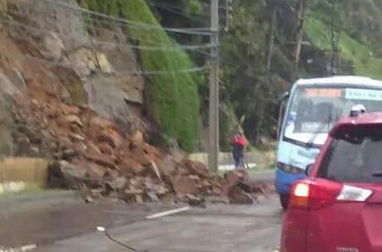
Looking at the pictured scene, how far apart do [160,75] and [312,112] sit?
17.9m

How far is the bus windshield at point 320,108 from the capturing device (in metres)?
19.7

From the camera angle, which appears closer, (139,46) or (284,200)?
(284,200)

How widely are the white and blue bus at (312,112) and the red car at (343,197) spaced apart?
1226 cm

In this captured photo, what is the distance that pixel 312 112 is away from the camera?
19969 mm

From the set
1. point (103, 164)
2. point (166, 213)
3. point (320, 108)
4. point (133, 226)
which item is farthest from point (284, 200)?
point (103, 164)

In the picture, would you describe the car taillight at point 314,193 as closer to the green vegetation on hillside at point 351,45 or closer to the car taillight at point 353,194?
the car taillight at point 353,194

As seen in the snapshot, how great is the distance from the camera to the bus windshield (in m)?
19.7

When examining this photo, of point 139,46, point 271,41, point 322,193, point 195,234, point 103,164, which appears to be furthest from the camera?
point 271,41

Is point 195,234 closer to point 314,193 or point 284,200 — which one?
point 284,200

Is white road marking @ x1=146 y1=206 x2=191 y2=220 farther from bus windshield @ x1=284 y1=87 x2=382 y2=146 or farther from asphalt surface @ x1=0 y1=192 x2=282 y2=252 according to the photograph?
bus windshield @ x1=284 y1=87 x2=382 y2=146

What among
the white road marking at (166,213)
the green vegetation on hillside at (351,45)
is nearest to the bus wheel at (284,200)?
the white road marking at (166,213)

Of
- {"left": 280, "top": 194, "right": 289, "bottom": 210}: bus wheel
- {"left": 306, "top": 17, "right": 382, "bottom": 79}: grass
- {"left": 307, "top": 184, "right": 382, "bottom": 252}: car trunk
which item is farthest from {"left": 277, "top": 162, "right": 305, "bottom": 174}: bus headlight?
{"left": 306, "top": 17, "right": 382, "bottom": 79}: grass

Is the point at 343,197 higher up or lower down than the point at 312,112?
higher up

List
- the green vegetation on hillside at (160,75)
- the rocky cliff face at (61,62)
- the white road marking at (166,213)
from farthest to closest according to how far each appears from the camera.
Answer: the green vegetation on hillside at (160,75) < the rocky cliff face at (61,62) < the white road marking at (166,213)
